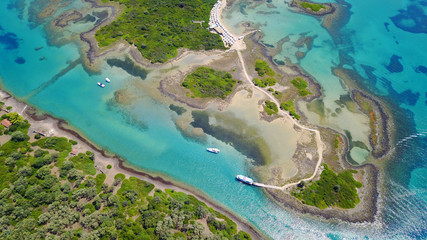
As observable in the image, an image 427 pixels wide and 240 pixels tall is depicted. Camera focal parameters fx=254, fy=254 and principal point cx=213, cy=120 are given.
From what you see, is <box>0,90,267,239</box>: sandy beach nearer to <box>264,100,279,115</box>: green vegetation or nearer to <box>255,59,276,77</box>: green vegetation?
<box>264,100,279,115</box>: green vegetation

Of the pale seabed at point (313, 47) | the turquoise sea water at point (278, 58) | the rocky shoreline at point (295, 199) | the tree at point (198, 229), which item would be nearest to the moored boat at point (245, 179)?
the turquoise sea water at point (278, 58)

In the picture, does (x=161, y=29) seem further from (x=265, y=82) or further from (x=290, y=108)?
(x=290, y=108)

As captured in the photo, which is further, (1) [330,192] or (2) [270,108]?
(2) [270,108]

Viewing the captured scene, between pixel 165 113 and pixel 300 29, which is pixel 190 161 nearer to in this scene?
pixel 165 113

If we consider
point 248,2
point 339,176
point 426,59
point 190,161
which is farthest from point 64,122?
point 426,59

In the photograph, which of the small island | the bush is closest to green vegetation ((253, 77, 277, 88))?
the bush

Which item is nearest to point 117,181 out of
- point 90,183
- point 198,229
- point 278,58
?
point 90,183
